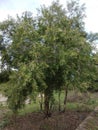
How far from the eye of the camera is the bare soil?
37.0 feet

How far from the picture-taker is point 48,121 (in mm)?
11992

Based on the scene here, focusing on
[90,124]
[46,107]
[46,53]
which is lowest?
[90,124]

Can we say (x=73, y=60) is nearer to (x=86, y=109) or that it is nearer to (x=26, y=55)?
(x=26, y=55)

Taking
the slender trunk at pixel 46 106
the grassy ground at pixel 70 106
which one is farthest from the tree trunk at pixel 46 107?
the grassy ground at pixel 70 106

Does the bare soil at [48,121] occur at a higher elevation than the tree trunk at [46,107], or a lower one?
lower

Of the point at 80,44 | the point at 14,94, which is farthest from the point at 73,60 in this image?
the point at 14,94

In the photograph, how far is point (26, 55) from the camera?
11.5 m

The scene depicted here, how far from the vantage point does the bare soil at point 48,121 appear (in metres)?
11.3

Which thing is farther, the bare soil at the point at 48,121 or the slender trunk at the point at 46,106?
the slender trunk at the point at 46,106

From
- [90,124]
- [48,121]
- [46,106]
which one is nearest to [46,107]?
[46,106]

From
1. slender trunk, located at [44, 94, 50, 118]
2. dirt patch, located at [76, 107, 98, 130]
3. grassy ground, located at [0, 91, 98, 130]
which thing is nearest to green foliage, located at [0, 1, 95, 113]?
slender trunk, located at [44, 94, 50, 118]

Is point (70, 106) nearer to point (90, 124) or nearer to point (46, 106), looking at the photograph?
point (46, 106)

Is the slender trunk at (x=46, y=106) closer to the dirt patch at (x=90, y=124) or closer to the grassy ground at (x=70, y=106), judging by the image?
the grassy ground at (x=70, y=106)

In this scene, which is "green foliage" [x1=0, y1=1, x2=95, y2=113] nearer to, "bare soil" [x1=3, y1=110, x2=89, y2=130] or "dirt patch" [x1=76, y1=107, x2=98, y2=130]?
"bare soil" [x1=3, y1=110, x2=89, y2=130]
